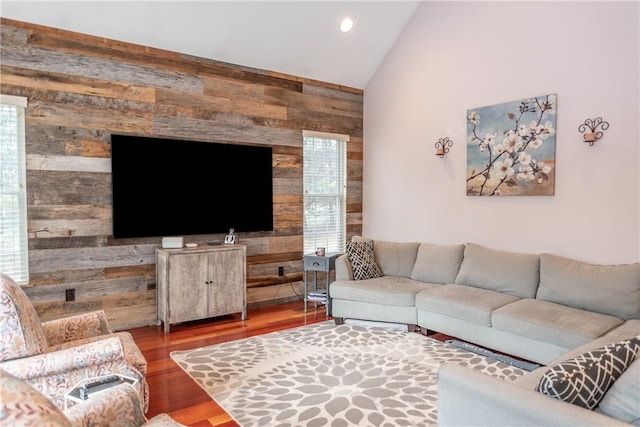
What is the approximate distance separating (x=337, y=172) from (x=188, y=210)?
2238 mm

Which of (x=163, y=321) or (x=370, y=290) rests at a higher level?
(x=370, y=290)

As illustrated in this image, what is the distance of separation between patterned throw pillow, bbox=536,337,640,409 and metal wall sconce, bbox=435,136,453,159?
3.53 m

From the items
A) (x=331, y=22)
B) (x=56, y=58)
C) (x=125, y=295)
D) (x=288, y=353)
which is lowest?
(x=288, y=353)

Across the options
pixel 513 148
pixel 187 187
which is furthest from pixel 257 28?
pixel 513 148

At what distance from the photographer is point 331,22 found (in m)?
4.95

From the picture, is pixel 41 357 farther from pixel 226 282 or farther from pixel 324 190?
pixel 324 190

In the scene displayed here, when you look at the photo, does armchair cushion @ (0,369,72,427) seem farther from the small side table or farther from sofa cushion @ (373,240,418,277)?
sofa cushion @ (373,240,418,277)

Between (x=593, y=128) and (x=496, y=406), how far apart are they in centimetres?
314

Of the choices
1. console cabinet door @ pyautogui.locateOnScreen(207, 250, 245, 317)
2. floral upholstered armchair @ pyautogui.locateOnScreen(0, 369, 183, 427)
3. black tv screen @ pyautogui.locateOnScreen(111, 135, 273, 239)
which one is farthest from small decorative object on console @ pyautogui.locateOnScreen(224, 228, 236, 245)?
floral upholstered armchair @ pyautogui.locateOnScreen(0, 369, 183, 427)

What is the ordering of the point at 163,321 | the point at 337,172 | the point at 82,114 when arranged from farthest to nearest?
the point at 337,172
the point at 163,321
the point at 82,114

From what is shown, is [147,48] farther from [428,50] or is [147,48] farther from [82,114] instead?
[428,50]

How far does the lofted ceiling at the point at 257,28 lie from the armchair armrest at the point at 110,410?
3.56m

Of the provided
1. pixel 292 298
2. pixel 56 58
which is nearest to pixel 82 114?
pixel 56 58

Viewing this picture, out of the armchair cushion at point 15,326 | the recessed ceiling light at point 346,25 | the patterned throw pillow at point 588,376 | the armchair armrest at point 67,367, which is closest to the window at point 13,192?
the armchair cushion at point 15,326
